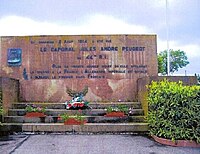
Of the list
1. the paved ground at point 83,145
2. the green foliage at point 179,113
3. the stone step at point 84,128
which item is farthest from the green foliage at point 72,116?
the green foliage at point 179,113

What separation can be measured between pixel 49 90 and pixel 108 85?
213 centimetres

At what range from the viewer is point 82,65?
10438 mm

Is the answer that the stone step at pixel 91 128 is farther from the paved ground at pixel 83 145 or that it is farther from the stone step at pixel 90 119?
the stone step at pixel 90 119

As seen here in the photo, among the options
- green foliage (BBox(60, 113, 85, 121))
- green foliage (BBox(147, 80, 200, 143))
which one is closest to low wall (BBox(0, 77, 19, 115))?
green foliage (BBox(60, 113, 85, 121))

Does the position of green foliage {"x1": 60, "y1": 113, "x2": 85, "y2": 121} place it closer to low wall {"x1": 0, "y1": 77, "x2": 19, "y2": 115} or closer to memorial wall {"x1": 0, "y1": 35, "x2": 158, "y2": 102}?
low wall {"x1": 0, "y1": 77, "x2": 19, "y2": 115}

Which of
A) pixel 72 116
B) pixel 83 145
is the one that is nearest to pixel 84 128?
pixel 72 116

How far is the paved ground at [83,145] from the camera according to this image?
571 cm

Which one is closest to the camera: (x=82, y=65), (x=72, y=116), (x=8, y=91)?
(x=72, y=116)

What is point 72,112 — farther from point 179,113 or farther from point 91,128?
point 179,113

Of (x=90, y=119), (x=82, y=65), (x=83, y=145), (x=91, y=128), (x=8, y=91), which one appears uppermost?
(x=82, y=65)

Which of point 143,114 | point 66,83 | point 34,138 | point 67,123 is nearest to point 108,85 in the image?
point 66,83

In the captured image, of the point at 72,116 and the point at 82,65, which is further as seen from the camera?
the point at 82,65

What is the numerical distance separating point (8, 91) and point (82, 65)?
2.83m

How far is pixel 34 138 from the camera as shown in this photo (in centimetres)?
695
